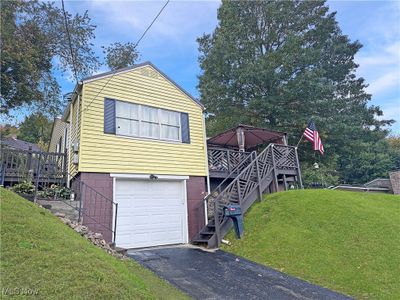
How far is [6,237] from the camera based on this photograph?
380 cm

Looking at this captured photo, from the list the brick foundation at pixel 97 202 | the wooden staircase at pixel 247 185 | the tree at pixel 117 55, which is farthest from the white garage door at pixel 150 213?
the tree at pixel 117 55

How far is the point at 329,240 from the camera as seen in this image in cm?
751

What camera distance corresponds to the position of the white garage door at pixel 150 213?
350 inches

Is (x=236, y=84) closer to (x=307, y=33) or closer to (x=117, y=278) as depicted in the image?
(x=307, y=33)

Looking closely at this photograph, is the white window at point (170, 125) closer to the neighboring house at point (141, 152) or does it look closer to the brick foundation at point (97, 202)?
the neighboring house at point (141, 152)

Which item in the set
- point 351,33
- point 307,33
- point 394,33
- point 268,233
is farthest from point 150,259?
point 351,33

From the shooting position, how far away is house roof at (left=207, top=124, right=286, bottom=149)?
13.7 m

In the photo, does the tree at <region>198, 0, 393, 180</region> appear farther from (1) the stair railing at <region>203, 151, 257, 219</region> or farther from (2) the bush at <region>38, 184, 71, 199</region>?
(2) the bush at <region>38, 184, 71, 199</region>

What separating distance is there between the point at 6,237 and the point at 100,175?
4.83 metres

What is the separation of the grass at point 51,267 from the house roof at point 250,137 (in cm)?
1000

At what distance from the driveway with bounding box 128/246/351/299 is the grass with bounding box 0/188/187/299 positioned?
953 mm

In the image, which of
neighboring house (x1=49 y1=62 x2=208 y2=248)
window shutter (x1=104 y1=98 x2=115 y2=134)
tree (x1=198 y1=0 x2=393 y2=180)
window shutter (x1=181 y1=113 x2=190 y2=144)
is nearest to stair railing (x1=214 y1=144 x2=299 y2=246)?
neighboring house (x1=49 y1=62 x2=208 y2=248)

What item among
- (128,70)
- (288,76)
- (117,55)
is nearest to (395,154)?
(288,76)

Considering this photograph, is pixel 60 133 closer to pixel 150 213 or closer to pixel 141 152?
pixel 141 152
